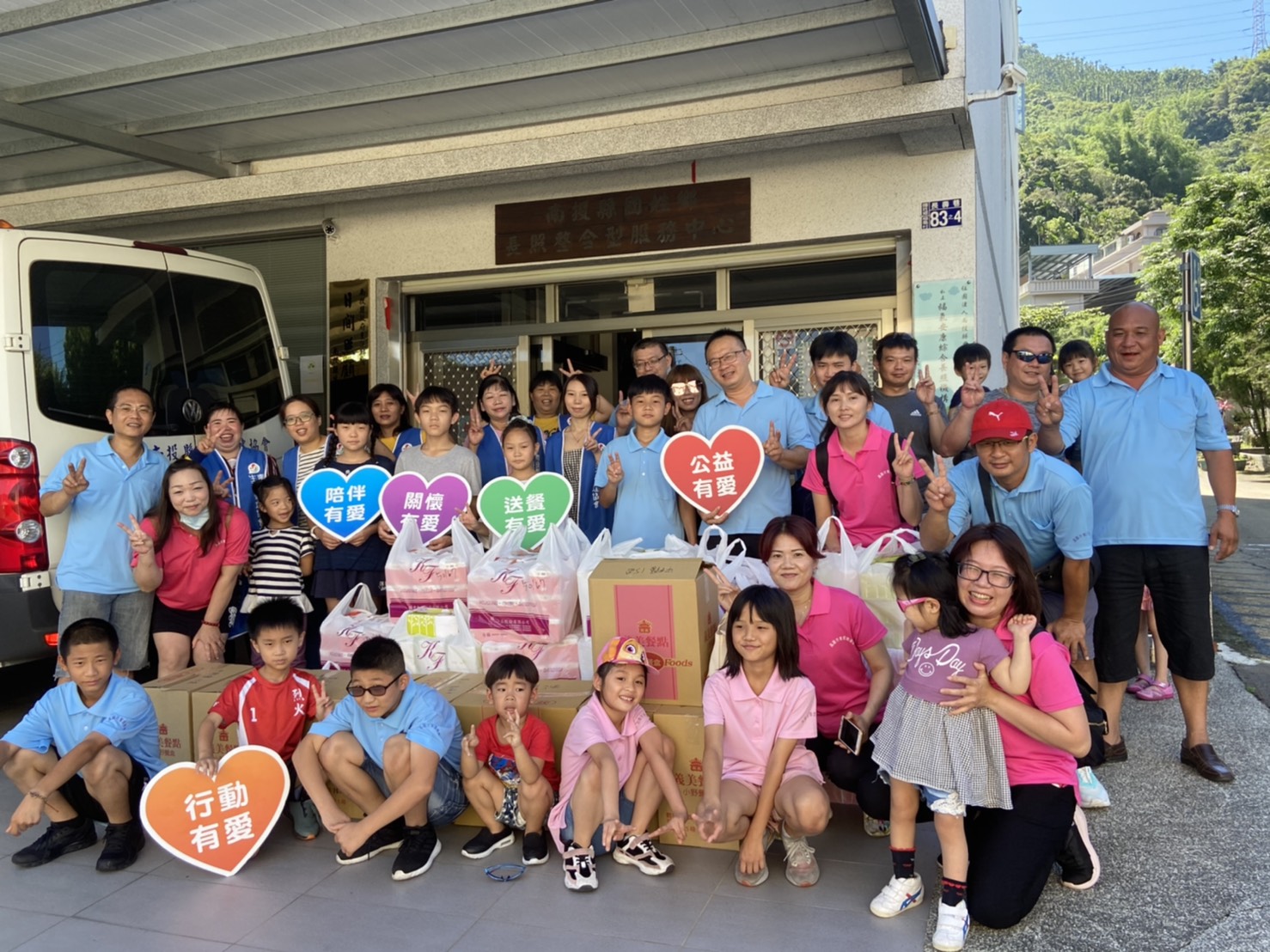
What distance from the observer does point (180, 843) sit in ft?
10.2

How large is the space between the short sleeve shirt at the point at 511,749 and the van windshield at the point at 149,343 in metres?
2.43

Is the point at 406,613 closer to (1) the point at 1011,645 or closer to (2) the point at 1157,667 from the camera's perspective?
(1) the point at 1011,645

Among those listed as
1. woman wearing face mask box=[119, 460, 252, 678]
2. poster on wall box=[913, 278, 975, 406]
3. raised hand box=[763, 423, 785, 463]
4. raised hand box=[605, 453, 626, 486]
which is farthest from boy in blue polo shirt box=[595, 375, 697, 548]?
poster on wall box=[913, 278, 975, 406]

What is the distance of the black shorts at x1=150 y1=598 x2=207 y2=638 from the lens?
4.17 metres

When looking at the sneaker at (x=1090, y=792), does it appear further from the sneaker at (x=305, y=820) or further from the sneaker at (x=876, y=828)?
the sneaker at (x=305, y=820)

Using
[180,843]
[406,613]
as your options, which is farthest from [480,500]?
[180,843]

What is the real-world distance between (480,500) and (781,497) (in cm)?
136

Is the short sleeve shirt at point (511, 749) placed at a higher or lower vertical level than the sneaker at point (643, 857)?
higher

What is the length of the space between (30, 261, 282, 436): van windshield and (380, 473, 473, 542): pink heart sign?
1224 millimetres

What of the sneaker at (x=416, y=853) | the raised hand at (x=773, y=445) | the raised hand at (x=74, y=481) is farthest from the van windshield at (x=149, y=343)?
the raised hand at (x=773, y=445)

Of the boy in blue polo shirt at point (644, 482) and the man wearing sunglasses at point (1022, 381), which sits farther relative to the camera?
→ the boy in blue polo shirt at point (644, 482)

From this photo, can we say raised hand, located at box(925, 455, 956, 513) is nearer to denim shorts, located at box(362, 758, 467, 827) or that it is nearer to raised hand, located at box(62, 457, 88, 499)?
denim shorts, located at box(362, 758, 467, 827)

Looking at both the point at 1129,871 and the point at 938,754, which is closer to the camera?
the point at 938,754

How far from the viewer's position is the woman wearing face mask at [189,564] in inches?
161
